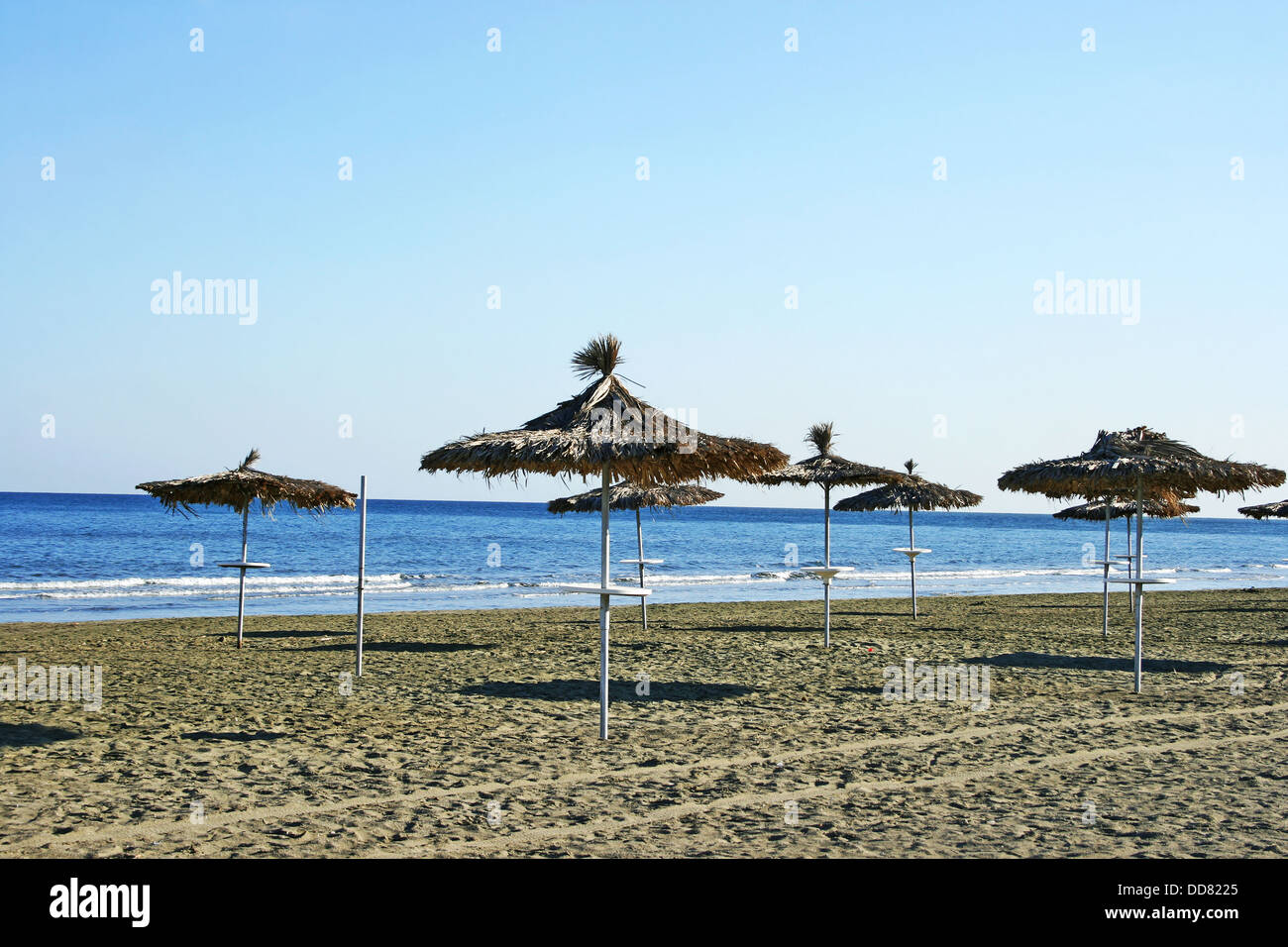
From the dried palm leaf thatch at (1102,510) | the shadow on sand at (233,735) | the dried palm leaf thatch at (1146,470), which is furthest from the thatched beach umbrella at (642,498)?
the shadow on sand at (233,735)

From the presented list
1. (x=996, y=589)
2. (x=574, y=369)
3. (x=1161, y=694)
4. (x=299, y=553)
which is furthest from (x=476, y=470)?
(x=299, y=553)

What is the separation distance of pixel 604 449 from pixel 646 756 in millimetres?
2122

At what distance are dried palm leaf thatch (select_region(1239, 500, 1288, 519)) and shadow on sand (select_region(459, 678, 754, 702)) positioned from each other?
19348 millimetres

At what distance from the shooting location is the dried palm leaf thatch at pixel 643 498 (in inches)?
641

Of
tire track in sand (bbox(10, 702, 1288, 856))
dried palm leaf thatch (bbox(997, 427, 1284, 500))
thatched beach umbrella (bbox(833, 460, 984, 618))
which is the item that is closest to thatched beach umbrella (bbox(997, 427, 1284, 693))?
dried palm leaf thatch (bbox(997, 427, 1284, 500))

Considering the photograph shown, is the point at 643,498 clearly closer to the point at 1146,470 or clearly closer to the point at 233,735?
the point at 1146,470

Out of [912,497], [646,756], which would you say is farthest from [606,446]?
[912,497]

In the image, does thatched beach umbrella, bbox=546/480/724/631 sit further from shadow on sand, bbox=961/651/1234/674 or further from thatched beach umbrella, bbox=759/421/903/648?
shadow on sand, bbox=961/651/1234/674

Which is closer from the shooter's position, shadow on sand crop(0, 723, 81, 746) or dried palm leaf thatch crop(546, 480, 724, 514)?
shadow on sand crop(0, 723, 81, 746)

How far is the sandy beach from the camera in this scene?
5.00 m

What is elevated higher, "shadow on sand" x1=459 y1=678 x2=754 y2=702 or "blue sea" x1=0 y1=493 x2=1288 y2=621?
"shadow on sand" x1=459 y1=678 x2=754 y2=702
